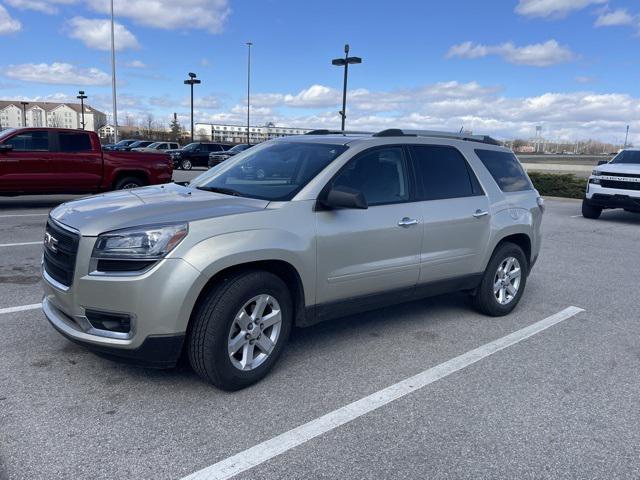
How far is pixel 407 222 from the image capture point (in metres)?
4.33

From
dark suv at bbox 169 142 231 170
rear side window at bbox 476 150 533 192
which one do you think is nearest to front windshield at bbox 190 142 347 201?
rear side window at bbox 476 150 533 192

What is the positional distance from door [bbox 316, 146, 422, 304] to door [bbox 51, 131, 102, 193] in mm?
9772

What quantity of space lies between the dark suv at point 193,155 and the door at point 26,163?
19.5 meters

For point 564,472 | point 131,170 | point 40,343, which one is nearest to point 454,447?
point 564,472

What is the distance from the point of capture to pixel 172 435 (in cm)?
301

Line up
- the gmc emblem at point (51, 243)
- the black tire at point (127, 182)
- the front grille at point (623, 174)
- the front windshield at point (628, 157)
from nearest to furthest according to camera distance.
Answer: the gmc emblem at point (51, 243)
the front grille at point (623, 174)
the black tire at point (127, 182)
the front windshield at point (628, 157)

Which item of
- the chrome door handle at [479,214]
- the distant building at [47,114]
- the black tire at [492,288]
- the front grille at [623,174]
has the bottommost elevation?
the black tire at [492,288]

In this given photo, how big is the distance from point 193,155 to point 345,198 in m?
29.6

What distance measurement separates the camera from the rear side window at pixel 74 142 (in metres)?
12.0

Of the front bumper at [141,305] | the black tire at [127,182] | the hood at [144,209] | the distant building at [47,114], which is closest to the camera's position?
the front bumper at [141,305]

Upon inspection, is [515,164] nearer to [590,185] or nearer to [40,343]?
[40,343]

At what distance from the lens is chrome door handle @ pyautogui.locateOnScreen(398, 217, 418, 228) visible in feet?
14.1

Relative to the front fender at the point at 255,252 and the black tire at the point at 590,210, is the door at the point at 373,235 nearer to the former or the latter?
the front fender at the point at 255,252

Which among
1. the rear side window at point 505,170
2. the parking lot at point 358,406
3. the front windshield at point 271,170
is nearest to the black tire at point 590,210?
the rear side window at point 505,170
